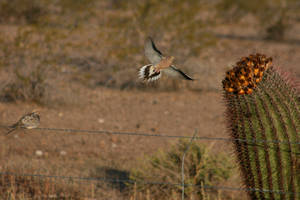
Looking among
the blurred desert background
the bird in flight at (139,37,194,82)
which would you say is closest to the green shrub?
the blurred desert background

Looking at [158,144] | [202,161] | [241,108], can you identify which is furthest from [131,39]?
[241,108]

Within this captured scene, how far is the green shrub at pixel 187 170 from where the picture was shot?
4754 millimetres

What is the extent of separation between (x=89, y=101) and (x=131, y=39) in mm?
2301

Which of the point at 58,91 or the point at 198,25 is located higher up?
the point at 198,25

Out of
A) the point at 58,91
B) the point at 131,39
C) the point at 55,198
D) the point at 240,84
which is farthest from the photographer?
the point at 131,39

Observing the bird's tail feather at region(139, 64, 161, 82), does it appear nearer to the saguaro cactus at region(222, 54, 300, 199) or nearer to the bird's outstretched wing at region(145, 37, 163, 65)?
the bird's outstretched wing at region(145, 37, 163, 65)

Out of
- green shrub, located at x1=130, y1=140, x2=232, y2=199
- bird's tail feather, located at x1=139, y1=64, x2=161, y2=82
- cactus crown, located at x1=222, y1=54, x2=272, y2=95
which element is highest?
cactus crown, located at x1=222, y1=54, x2=272, y2=95

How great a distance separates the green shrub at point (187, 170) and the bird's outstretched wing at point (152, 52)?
228 centimetres

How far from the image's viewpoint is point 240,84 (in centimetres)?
297

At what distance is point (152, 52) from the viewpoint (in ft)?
8.70

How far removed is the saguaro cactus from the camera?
301 cm

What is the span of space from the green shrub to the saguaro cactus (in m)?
1.61

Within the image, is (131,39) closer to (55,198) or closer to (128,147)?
(128,147)

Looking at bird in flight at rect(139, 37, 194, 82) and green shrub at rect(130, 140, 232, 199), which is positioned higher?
bird in flight at rect(139, 37, 194, 82)
